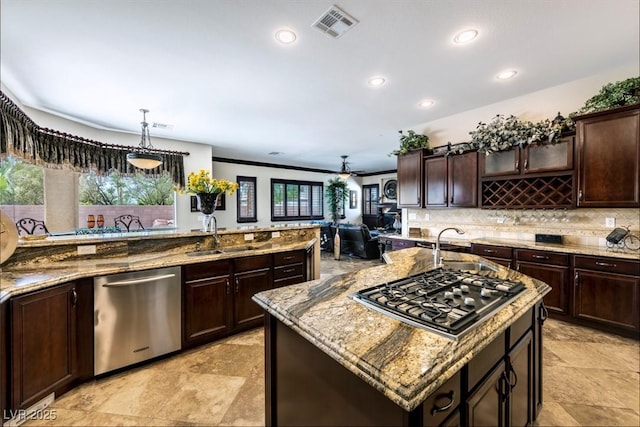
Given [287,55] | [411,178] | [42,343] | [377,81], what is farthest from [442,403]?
[411,178]

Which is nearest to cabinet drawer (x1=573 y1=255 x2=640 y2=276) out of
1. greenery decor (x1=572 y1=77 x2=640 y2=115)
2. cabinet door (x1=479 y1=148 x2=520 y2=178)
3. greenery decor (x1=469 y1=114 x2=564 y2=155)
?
cabinet door (x1=479 y1=148 x2=520 y2=178)

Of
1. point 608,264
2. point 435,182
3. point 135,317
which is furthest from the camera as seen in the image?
point 435,182

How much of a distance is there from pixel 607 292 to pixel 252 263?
3.71m

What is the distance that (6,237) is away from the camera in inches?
76.0

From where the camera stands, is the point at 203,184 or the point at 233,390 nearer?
the point at 233,390

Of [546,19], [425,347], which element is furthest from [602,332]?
[425,347]

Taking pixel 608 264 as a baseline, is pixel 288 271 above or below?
below

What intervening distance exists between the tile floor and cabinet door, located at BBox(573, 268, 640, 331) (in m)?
0.22

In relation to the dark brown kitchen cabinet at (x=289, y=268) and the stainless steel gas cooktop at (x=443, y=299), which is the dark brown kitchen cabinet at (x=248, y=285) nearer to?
the dark brown kitchen cabinet at (x=289, y=268)

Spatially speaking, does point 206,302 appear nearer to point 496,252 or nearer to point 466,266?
point 466,266

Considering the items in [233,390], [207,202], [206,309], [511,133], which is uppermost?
[511,133]

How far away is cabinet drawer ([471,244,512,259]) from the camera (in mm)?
3486

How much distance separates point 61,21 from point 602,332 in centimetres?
575

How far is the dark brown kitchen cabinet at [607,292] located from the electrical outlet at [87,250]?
16.1 ft
